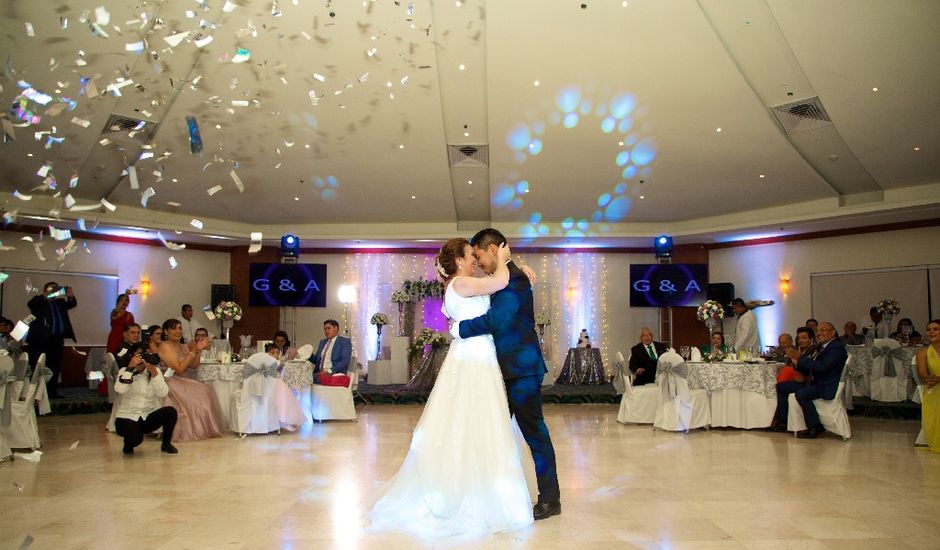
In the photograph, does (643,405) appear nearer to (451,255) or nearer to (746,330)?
(746,330)

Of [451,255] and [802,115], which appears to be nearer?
[451,255]

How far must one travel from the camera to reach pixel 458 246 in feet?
13.7

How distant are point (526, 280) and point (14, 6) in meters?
5.48

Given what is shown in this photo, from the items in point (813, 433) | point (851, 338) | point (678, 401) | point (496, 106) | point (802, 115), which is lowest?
point (813, 433)

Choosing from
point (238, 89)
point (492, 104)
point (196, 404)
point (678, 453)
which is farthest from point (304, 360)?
point (678, 453)

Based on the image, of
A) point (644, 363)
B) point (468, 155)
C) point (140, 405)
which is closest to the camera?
point (140, 405)

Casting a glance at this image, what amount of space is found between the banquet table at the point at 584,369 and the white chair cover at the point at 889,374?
5014 millimetres

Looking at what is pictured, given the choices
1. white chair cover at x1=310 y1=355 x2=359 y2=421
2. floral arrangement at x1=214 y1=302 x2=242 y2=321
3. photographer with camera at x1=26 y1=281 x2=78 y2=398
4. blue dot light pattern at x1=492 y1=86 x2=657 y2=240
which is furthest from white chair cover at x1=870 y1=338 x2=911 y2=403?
photographer with camera at x1=26 y1=281 x2=78 y2=398

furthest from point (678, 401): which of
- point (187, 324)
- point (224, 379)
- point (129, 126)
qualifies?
point (187, 324)

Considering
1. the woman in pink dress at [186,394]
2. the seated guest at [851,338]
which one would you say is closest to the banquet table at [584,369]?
the seated guest at [851,338]

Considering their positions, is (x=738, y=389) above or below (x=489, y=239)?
below

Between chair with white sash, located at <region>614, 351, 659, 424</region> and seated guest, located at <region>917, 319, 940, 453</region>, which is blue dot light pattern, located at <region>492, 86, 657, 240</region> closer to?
chair with white sash, located at <region>614, 351, 659, 424</region>

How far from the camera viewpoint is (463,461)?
387 centimetres

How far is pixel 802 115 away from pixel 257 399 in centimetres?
708
